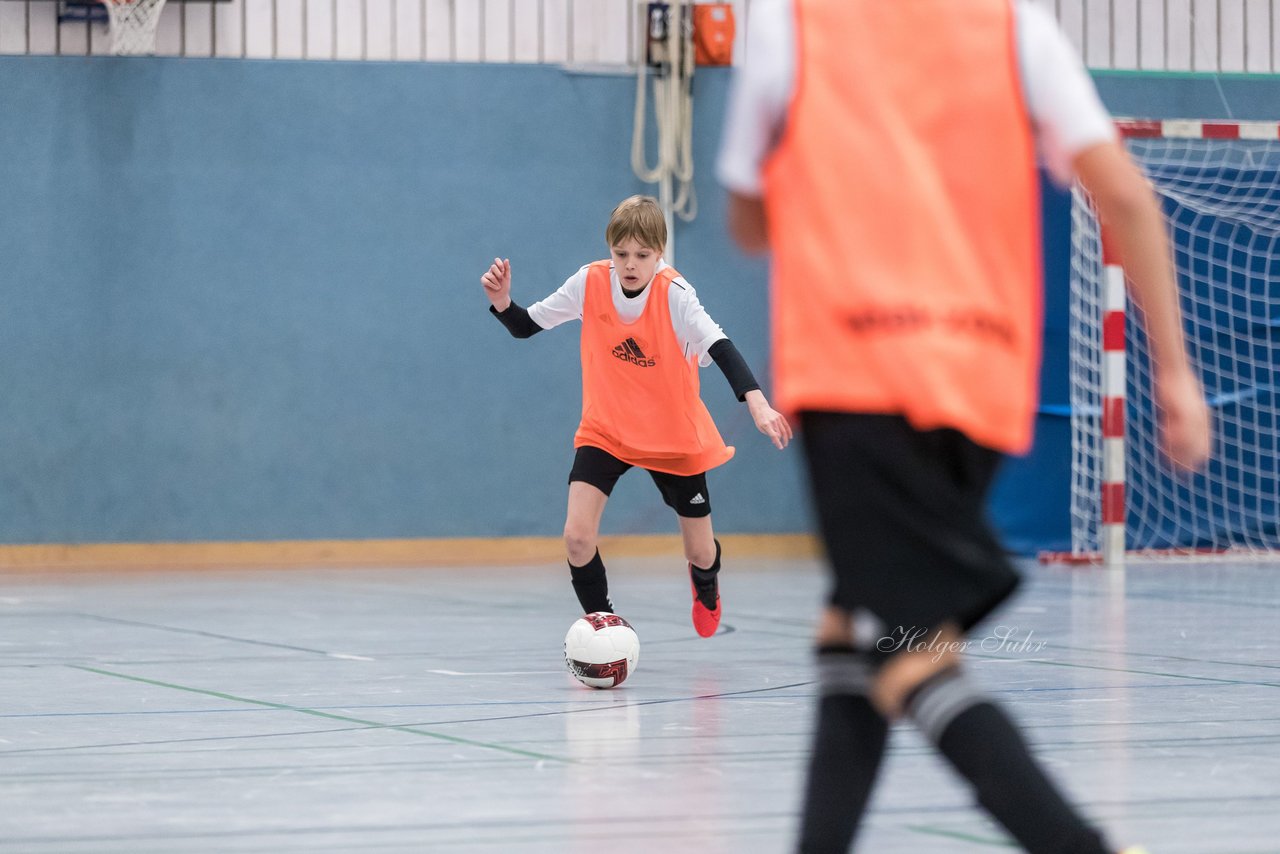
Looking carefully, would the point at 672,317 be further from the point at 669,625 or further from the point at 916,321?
the point at 916,321

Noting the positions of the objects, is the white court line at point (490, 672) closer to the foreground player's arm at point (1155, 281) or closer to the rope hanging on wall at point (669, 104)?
the foreground player's arm at point (1155, 281)

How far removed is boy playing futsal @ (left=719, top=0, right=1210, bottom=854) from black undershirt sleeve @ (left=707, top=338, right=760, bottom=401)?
10.6 feet

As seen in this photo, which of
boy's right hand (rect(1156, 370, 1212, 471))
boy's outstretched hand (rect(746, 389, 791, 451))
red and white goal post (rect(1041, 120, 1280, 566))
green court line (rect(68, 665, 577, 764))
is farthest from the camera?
red and white goal post (rect(1041, 120, 1280, 566))

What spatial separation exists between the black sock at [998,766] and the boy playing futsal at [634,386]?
3.64m

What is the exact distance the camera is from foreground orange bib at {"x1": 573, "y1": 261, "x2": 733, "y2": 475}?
237 inches

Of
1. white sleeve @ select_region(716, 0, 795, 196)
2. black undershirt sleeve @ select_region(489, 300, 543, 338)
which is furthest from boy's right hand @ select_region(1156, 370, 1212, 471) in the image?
black undershirt sleeve @ select_region(489, 300, 543, 338)

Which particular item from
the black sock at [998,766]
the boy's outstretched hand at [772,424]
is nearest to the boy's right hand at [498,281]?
the boy's outstretched hand at [772,424]

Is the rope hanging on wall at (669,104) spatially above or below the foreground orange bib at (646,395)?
above

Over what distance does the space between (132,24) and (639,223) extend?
21.5 feet

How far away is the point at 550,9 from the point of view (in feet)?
39.2

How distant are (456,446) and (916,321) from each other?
9.82 metres

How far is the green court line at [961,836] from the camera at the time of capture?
312cm

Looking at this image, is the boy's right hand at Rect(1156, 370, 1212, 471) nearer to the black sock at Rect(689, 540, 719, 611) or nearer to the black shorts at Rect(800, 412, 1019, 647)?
the black shorts at Rect(800, 412, 1019, 647)

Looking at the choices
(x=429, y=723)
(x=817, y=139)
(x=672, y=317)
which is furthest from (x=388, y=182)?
(x=817, y=139)
